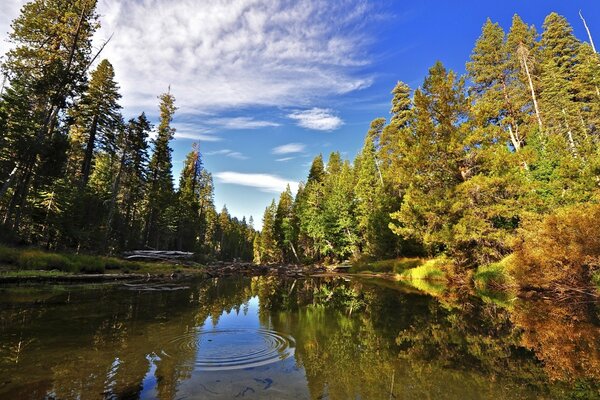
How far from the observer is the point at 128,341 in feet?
22.5

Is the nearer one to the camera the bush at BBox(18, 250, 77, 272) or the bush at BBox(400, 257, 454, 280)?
the bush at BBox(18, 250, 77, 272)

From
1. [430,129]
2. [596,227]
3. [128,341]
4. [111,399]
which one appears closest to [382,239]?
[430,129]

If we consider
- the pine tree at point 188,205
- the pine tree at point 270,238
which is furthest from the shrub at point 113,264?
the pine tree at point 270,238

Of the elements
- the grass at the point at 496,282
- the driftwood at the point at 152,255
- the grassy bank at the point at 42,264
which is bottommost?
the grass at the point at 496,282

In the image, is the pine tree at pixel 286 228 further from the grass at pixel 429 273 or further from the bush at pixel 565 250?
the bush at pixel 565 250

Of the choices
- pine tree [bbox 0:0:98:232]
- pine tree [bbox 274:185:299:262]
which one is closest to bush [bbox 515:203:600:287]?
pine tree [bbox 0:0:98:232]

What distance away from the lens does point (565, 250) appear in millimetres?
13758

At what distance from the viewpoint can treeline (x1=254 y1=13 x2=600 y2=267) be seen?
20578 millimetres

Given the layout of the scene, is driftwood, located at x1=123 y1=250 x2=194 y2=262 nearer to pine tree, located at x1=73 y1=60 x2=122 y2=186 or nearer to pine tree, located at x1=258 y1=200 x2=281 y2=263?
pine tree, located at x1=73 y1=60 x2=122 y2=186

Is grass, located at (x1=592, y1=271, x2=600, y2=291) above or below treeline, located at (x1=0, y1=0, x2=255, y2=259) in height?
below

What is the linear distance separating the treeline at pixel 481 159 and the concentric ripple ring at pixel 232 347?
562 inches

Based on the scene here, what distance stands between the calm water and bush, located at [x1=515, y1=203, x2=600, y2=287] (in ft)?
9.90

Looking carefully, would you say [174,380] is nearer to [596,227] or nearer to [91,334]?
[91,334]

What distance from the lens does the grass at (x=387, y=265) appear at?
3093 centimetres
